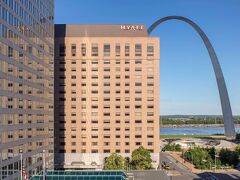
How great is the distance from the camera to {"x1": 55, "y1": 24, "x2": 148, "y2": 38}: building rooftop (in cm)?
12531

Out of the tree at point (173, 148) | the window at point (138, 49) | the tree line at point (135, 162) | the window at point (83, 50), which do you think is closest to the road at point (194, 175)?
the tree line at point (135, 162)

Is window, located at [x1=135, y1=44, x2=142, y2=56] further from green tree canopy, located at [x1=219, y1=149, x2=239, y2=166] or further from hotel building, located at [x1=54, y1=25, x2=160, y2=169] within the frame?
green tree canopy, located at [x1=219, y1=149, x2=239, y2=166]

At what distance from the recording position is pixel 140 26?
126 metres

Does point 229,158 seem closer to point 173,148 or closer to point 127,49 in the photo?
point 127,49

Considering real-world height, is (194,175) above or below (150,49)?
below

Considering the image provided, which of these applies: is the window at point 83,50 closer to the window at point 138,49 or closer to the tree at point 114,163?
the window at point 138,49

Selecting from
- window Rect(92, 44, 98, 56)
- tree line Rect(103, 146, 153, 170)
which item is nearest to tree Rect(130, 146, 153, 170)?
tree line Rect(103, 146, 153, 170)

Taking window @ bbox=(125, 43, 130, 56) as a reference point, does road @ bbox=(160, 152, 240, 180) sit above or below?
below

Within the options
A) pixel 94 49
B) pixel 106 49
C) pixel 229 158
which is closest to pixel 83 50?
pixel 94 49

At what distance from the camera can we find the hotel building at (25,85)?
49.8 meters

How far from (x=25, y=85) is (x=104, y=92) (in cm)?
6716

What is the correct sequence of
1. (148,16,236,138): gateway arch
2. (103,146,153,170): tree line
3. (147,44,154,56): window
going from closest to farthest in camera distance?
(103,146,153,170): tree line < (147,44,154,56): window < (148,16,236,138): gateway arch

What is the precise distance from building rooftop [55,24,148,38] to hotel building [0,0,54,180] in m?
45.8

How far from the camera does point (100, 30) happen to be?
4968 inches
